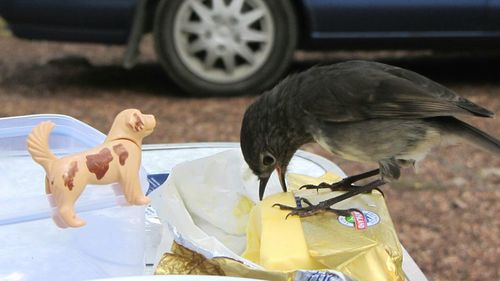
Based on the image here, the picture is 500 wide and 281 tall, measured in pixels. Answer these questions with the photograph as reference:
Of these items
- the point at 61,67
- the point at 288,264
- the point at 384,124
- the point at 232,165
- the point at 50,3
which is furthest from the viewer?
the point at 61,67

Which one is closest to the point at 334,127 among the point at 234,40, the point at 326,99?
the point at 326,99

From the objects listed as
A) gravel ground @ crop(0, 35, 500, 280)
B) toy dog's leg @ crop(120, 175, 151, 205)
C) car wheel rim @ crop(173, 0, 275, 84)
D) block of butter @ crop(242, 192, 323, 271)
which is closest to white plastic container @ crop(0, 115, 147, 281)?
toy dog's leg @ crop(120, 175, 151, 205)

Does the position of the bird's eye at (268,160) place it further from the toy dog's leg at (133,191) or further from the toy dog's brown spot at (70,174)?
the toy dog's brown spot at (70,174)

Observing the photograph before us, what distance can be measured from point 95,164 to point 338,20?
489 centimetres

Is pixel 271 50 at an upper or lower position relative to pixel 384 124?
lower

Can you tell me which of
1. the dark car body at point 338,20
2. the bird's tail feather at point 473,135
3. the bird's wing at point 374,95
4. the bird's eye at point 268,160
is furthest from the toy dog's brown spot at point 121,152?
the dark car body at point 338,20

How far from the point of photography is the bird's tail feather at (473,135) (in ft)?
7.75

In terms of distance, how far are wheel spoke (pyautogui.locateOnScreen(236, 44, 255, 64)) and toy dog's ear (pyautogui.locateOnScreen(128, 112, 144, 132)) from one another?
15.7ft

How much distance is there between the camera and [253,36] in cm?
641

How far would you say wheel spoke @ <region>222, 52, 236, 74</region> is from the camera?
643 centimetres

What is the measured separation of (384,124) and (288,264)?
88 centimetres

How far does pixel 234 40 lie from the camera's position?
6.39 m

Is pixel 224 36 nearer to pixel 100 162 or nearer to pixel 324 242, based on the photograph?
pixel 324 242

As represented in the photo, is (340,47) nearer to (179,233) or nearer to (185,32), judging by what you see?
(185,32)
